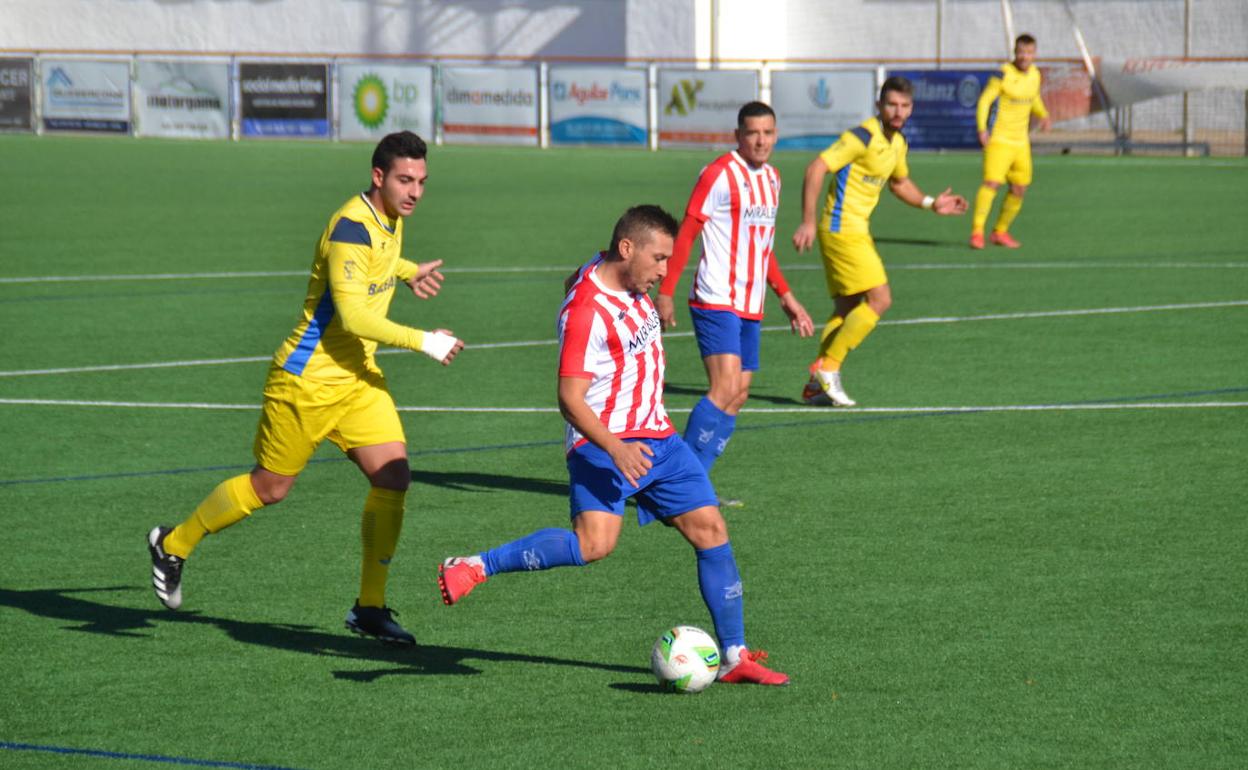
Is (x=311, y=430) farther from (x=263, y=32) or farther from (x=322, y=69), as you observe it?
(x=263, y=32)

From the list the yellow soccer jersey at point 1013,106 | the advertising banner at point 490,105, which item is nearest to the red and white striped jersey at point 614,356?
the yellow soccer jersey at point 1013,106

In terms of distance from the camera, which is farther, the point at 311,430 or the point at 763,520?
the point at 763,520

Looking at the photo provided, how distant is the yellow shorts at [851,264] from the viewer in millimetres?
13406

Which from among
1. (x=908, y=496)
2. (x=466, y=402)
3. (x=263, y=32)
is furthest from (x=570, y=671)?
(x=263, y=32)

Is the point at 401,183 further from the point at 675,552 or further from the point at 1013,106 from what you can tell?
the point at 1013,106

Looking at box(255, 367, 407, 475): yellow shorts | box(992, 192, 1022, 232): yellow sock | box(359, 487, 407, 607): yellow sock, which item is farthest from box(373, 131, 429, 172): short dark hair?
box(992, 192, 1022, 232): yellow sock

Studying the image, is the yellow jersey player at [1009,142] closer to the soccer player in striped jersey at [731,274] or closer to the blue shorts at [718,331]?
the soccer player in striped jersey at [731,274]

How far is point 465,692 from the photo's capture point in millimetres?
6812

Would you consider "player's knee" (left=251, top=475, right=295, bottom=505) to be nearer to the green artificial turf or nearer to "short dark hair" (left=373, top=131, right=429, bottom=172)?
the green artificial turf

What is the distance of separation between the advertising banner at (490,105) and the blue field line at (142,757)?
39.1 m

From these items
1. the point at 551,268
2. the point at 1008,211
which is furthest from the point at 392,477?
the point at 1008,211

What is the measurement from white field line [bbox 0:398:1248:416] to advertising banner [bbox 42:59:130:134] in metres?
35.8

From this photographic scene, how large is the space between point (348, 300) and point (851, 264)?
683 cm

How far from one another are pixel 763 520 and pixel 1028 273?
1162cm
